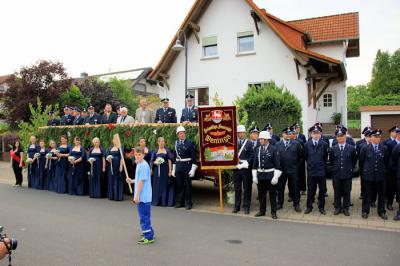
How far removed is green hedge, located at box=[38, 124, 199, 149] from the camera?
33.7 ft

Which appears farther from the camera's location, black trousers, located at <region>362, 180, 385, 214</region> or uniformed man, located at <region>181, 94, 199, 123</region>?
uniformed man, located at <region>181, 94, 199, 123</region>

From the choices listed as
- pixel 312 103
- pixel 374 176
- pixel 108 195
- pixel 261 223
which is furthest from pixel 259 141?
pixel 312 103

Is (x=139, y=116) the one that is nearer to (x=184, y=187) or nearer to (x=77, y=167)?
(x=77, y=167)

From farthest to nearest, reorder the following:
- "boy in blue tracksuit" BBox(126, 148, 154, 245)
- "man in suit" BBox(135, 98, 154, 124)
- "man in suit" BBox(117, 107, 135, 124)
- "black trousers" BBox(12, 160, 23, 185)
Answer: "black trousers" BBox(12, 160, 23, 185) → "man in suit" BBox(135, 98, 154, 124) → "man in suit" BBox(117, 107, 135, 124) → "boy in blue tracksuit" BBox(126, 148, 154, 245)

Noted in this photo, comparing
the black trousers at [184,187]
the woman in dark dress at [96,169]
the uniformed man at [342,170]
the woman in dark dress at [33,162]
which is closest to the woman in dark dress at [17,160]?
the woman in dark dress at [33,162]

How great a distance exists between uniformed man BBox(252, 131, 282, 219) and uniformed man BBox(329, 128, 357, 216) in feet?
4.54

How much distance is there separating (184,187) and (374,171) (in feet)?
14.7

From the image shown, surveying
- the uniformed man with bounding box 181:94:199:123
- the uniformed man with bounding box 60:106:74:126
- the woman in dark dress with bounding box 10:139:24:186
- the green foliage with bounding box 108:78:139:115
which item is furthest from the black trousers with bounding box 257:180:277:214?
the green foliage with bounding box 108:78:139:115

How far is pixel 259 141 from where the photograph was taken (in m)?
9.05

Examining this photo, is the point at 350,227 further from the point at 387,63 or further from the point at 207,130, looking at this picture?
the point at 387,63

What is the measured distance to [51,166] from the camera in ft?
42.7

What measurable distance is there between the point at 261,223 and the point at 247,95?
9766mm

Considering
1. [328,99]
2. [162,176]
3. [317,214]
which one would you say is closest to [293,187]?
[317,214]

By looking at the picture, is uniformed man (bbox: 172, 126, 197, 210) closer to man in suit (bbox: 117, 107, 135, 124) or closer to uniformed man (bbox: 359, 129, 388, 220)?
man in suit (bbox: 117, 107, 135, 124)
